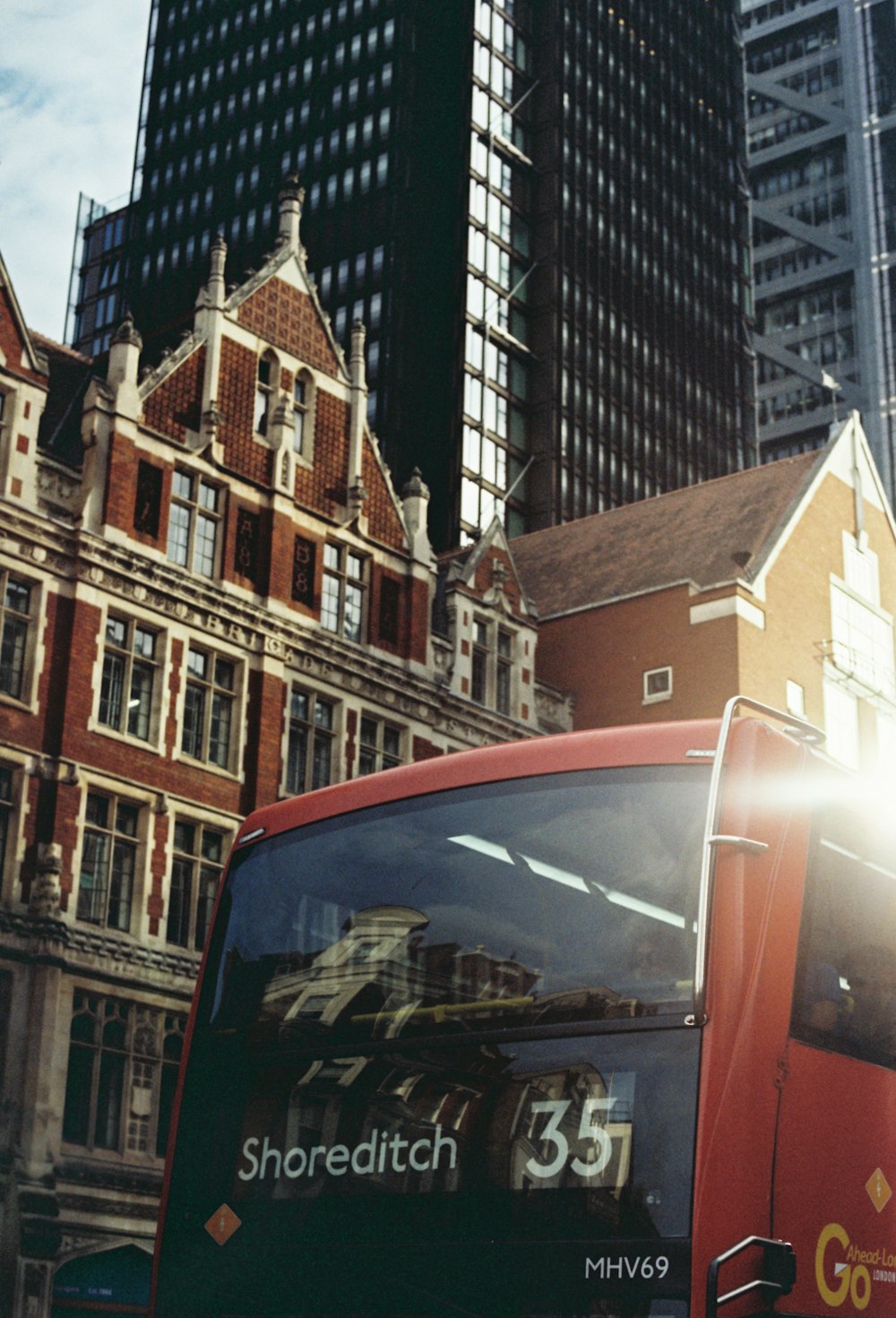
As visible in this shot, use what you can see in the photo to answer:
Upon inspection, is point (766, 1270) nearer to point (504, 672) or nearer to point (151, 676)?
point (151, 676)

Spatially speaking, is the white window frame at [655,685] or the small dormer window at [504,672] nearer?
the small dormer window at [504,672]

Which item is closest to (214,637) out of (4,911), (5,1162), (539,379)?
(4,911)

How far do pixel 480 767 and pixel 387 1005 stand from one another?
1.54m

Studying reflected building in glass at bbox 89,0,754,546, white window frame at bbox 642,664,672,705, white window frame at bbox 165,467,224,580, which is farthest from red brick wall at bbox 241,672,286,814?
reflected building in glass at bbox 89,0,754,546

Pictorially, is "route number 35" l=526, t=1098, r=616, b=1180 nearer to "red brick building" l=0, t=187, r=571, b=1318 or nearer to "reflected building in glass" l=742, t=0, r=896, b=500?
"red brick building" l=0, t=187, r=571, b=1318

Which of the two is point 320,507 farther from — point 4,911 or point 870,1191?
point 870,1191

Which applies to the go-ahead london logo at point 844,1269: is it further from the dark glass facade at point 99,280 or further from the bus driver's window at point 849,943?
the dark glass facade at point 99,280

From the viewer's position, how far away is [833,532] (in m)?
42.7

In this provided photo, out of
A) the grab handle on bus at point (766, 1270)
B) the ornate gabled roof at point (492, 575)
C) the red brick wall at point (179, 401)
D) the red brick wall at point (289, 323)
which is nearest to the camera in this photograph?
the grab handle on bus at point (766, 1270)

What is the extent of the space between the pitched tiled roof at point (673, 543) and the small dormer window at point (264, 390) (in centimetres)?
1173

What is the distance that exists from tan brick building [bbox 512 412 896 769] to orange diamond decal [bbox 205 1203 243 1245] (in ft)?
94.1

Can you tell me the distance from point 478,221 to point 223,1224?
8685 centimetres

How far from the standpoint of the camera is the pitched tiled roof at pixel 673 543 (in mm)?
40844

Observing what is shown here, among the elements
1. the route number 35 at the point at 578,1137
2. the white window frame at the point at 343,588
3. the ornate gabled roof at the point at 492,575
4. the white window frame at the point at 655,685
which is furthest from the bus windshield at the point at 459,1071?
the white window frame at the point at 655,685
